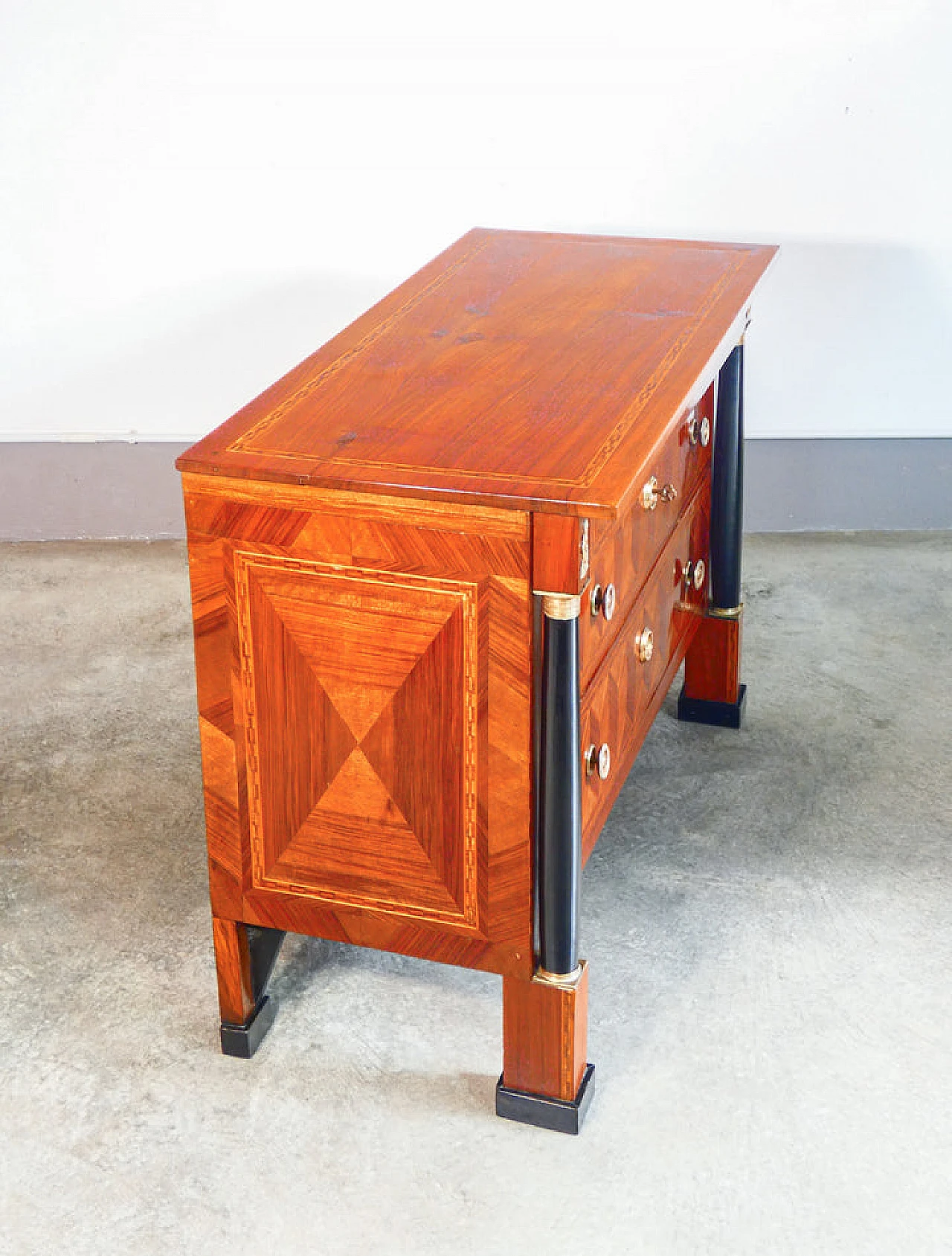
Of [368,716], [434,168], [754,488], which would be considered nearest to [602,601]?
[368,716]

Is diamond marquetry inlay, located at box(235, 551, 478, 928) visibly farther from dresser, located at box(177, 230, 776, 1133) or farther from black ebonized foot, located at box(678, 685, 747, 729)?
black ebonized foot, located at box(678, 685, 747, 729)

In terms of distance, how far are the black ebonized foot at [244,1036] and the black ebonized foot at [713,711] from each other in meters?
1.24

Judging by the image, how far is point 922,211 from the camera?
375cm

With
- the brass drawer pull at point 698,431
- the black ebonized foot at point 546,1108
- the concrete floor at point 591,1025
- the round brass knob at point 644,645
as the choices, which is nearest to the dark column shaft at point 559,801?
the black ebonized foot at point 546,1108

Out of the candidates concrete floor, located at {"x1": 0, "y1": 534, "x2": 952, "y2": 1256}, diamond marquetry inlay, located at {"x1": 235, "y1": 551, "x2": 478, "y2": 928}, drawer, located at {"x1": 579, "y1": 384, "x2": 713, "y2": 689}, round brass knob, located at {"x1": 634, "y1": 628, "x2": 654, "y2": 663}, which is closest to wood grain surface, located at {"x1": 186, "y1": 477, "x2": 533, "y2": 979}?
diamond marquetry inlay, located at {"x1": 235, "y1": 551, "x2": 478, "y2": 928}

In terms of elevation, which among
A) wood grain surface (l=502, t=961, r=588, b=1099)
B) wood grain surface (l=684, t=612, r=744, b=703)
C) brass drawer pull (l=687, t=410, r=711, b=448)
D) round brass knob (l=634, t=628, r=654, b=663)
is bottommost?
wood grain surface (l=502, t=961, r=588, b=1099)

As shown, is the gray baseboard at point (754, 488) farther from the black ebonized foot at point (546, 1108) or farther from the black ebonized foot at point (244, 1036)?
the black ebonized foot at point (546, 1108)

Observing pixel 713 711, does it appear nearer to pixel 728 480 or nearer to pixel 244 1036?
pixel 728 480

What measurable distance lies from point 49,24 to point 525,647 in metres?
2.40

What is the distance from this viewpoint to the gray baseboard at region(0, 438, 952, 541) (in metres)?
4.03

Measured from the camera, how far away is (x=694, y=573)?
9.68 feet

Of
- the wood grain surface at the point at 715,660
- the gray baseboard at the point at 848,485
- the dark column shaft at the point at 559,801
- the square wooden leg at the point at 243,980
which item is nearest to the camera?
the dark column shaft at the point at 559,801

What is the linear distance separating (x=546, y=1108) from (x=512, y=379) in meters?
1.08

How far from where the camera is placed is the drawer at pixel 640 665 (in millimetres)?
2285
